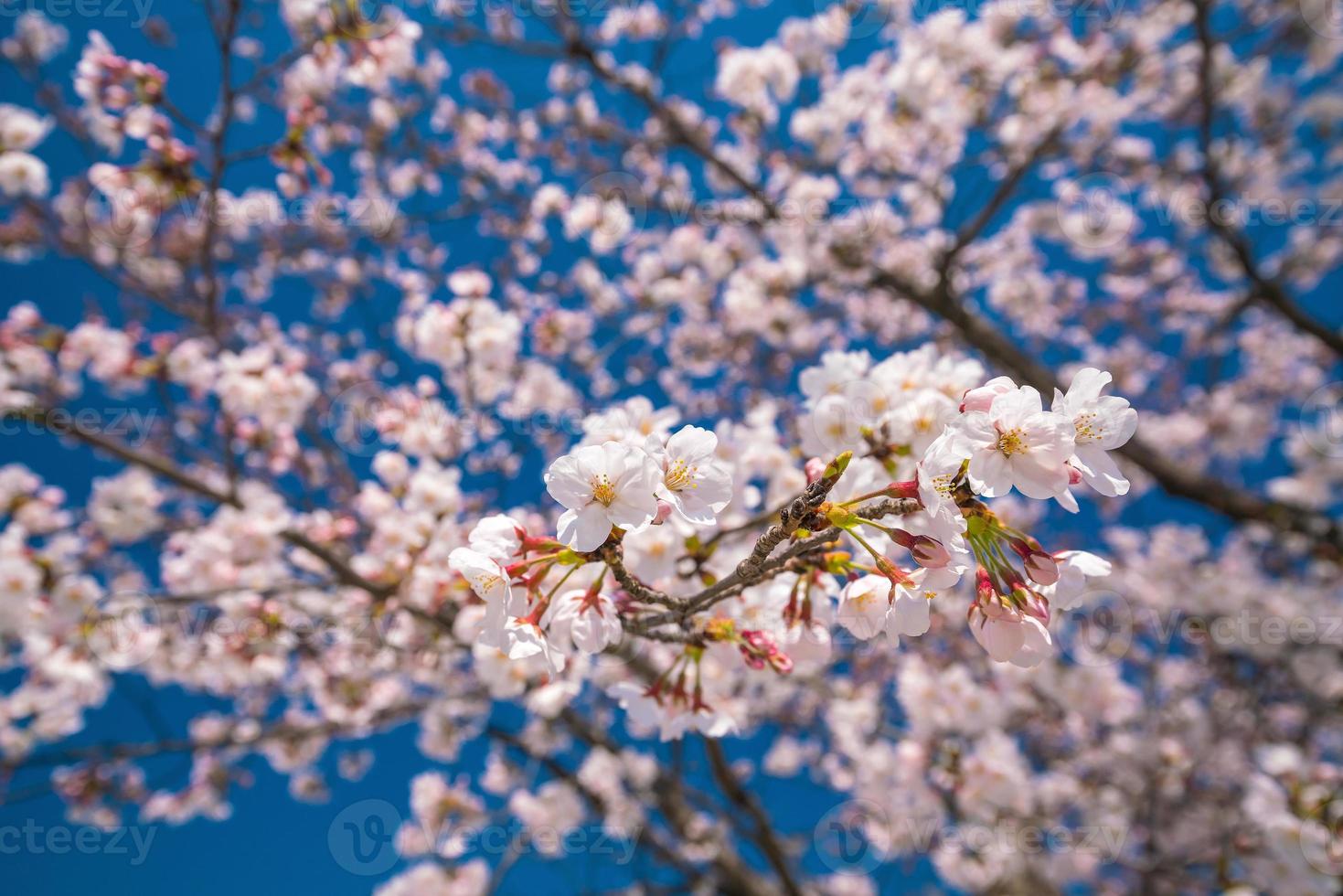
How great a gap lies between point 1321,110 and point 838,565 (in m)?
8.62

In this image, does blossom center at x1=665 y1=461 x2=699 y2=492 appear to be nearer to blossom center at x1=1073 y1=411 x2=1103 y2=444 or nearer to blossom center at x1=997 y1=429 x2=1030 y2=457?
blossom center at x1=997 y1=429 x2=1030 y2=457

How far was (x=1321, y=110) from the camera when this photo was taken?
6.08 metres

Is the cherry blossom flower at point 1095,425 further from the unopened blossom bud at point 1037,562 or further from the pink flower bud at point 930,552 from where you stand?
the pink flower bud at point 930,552

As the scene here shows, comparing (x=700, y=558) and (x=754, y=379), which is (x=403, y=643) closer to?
(x=700, y=558)
